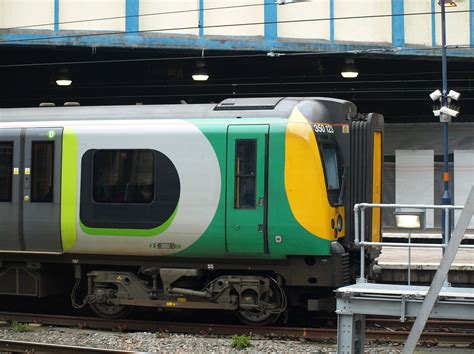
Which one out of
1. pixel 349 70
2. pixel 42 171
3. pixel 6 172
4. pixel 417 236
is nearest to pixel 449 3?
pixel 349 70

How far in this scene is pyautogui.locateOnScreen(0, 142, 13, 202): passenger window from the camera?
1045 cm

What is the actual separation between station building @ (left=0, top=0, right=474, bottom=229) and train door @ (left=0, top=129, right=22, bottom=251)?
770cm

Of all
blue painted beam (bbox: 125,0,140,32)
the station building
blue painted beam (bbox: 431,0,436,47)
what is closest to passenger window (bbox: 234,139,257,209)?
the station building

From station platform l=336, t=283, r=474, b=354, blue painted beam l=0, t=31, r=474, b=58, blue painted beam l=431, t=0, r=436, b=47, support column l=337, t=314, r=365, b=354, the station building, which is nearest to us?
station platform l=336, t=283, r=474, b=354

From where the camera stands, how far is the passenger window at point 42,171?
33.5ft

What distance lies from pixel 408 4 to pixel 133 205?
11244 mm

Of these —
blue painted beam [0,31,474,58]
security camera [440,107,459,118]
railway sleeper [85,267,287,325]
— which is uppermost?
blue painted beam [0,31,474,58]

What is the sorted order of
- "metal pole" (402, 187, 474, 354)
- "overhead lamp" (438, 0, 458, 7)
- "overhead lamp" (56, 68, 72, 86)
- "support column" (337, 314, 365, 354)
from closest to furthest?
"metal pole" (402, 187, 474, 354), "support column" (337, 314, 365, 354), "overhead lamp" (438, 0, 458, 7), "overhead lamp" (56, 68, 72, 86)

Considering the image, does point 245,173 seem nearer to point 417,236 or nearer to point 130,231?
point 130,231

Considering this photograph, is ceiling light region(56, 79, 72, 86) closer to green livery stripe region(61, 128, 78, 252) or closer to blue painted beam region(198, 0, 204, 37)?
blue painted beam region(198, 0, 204, 37)

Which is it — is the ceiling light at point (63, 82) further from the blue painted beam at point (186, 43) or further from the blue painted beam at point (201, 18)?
the blue painted beam at point (201, 18)

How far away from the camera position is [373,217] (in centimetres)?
1034

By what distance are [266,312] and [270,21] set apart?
9.75 m

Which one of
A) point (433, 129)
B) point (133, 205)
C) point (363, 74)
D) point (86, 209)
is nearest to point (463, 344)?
point (133, 205)
